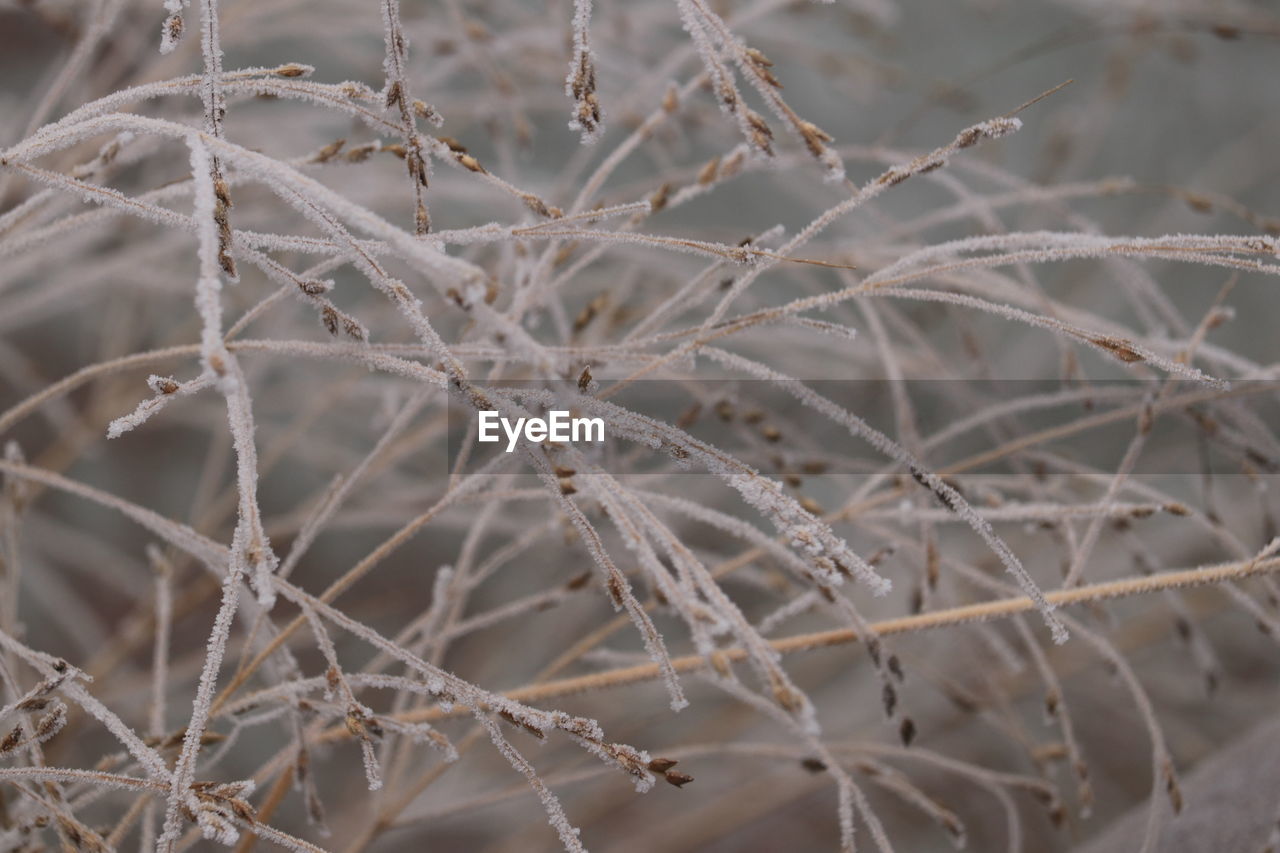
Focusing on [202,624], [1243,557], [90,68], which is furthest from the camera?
[202,624]

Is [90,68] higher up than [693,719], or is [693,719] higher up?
[90,68]

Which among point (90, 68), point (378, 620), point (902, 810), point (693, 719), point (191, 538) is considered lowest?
point (902, 810)

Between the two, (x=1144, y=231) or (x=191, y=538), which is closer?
(x=191, y=538)

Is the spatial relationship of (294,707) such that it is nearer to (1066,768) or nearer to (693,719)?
(693,719)

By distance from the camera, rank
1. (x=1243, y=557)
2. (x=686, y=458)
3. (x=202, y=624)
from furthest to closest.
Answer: (x=202, y=624)
(x=1243, y=557)
(x=686, y=458)

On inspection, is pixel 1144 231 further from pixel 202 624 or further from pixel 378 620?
pixel 202 624

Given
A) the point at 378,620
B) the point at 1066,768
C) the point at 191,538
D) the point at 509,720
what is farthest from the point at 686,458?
the point at 1066,768
